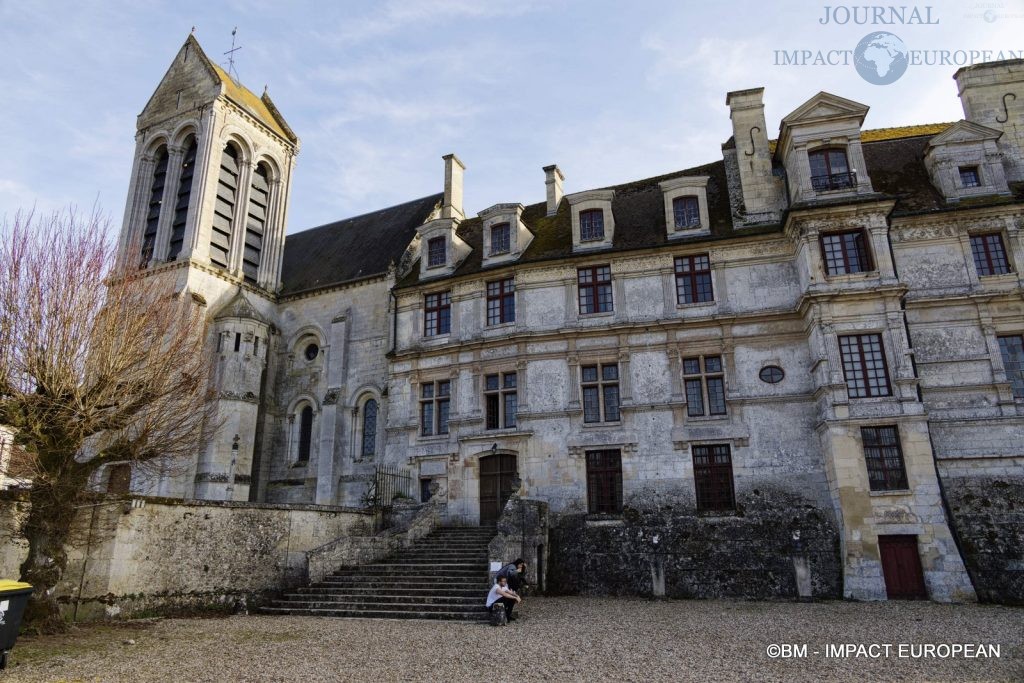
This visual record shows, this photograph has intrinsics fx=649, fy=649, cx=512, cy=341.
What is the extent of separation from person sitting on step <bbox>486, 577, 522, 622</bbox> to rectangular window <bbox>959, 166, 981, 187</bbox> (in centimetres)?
1651

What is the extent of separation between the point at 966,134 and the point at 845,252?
5.54 m

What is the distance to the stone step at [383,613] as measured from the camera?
12.6 m

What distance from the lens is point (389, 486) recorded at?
2017cm

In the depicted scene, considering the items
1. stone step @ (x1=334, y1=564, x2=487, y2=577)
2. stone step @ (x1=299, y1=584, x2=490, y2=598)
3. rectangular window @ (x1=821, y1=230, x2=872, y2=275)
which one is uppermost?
rectangular window @ (x1=821, y1=230, x2=872, y2=275)

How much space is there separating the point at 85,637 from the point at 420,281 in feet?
45.5

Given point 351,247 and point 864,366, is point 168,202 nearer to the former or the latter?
point 351,247

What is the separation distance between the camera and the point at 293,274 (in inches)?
1145

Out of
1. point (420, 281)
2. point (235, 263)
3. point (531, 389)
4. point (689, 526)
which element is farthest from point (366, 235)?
point (689, 526)

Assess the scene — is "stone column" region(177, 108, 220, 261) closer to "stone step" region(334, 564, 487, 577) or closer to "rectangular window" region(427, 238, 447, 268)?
"rectangular window" region(427, 238, 447, 268)

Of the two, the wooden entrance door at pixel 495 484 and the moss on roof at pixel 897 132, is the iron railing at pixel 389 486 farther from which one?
the moss on roof at pixel 897 132

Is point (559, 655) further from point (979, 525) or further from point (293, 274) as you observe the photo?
point (293, 274)

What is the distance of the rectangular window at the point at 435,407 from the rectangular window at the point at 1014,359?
1493 cm

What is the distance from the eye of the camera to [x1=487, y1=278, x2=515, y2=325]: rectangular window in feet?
66.8

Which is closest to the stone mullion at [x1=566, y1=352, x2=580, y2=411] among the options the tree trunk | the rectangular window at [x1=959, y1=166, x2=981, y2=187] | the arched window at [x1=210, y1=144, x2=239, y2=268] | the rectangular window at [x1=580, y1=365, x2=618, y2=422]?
the rectangular window at [x1=580, y1=365, x2=618, y2=422]
